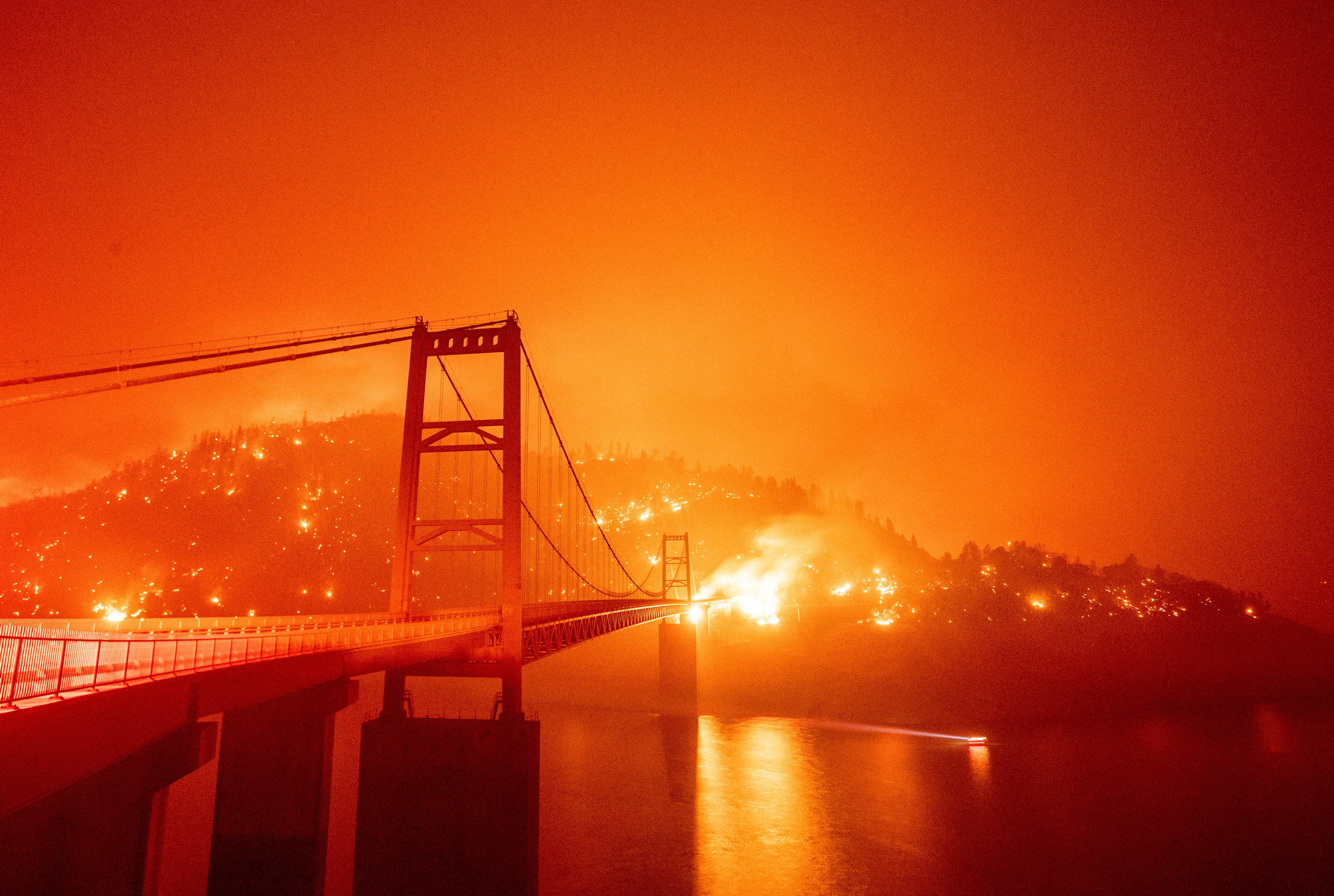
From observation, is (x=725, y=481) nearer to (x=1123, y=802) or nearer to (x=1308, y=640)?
(x=1308, y=640)

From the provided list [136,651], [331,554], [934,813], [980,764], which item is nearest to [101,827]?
[136,651]

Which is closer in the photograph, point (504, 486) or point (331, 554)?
point (504, 486)

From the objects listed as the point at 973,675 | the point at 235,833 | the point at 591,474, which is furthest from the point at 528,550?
the point at 235,833

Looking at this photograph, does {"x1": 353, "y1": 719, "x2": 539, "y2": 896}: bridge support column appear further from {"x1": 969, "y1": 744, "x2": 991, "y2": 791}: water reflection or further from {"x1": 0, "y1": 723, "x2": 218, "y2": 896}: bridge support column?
{"x1": 969, "y1": 744, "x2": 991, "y2": 791}: water reflection

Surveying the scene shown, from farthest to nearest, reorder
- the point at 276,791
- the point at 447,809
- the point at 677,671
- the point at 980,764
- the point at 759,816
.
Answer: the point at 677,671
the point at 980,764
the point at 759,816
the point at 447,809
the point at 276,791

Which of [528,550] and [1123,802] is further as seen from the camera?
[528,550]

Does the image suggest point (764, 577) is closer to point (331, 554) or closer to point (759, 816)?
point (331, 554)

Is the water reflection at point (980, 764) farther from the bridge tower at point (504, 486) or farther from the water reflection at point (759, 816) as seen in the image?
the bridge tower at point (504, 486)

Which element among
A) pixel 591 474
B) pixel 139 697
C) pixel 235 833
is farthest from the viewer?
Result: pixel 591 474
